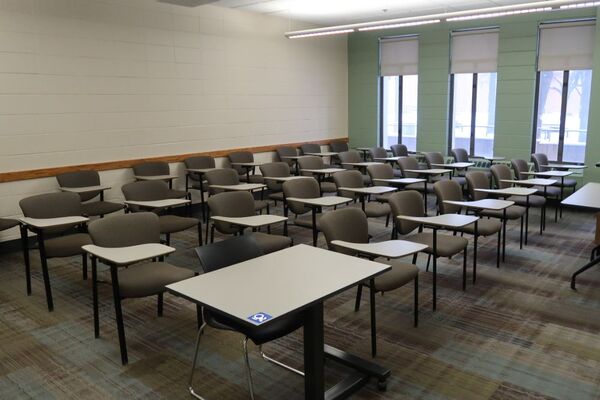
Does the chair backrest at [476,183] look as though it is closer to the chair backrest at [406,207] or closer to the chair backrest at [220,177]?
the chair backrest at [406,207]

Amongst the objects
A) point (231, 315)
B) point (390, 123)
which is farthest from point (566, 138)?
point (231, 315)

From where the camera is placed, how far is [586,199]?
4.25m

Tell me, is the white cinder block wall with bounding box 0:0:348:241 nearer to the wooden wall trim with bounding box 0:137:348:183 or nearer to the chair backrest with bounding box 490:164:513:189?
the wooden wall trim with bounding box 0:137:348:183

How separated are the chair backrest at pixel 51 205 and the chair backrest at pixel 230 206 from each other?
1.25 m

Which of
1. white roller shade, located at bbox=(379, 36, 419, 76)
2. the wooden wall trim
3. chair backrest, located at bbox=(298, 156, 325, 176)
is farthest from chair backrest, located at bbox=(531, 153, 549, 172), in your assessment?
the wooden wall trim

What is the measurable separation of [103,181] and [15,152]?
1.05 metres

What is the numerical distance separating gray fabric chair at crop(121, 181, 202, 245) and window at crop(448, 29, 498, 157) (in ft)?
18.1

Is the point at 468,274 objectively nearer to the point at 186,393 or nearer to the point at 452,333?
the point at 452,333

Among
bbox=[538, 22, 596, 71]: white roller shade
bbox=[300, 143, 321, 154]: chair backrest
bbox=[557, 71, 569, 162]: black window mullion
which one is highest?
bbox=[538, 22, 596, 71]: white roller shade

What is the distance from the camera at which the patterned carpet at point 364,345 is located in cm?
275

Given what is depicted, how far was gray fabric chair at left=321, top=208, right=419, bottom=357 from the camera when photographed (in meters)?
3.03

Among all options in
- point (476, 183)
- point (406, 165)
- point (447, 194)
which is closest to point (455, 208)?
point (447, 194)

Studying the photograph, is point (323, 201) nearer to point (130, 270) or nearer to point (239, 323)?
point (130, 270)

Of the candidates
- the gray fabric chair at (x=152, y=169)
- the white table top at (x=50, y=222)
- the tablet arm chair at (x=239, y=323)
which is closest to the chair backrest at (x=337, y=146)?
the gray fabric chair at (x=152, y=169)
